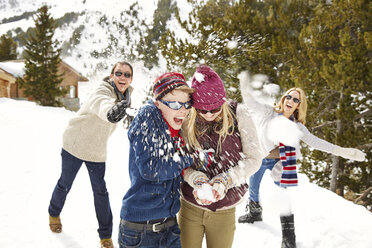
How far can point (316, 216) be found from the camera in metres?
4.15

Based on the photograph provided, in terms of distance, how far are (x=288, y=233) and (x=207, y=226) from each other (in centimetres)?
174

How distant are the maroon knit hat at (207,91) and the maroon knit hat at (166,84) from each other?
14 centimetres

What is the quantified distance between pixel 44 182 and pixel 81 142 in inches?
130

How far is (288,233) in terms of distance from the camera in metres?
3.27

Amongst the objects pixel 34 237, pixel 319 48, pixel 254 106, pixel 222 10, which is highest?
pixel 222 10

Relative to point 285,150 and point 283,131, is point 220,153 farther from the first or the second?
point 283,131

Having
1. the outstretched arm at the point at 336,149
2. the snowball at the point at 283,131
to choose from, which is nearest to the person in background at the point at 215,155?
the snowball at the point at 283,131

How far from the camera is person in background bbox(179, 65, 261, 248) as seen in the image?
1.87 meters

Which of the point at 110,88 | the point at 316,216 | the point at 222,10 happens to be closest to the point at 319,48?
the point at 222,10

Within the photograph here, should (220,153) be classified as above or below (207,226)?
above

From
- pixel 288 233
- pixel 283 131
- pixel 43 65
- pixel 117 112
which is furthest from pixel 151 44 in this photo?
pixel 117 112

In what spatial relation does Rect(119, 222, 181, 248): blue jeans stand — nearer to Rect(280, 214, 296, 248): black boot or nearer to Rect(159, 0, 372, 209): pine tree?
Rect(280, 214, 296, 248): black boot

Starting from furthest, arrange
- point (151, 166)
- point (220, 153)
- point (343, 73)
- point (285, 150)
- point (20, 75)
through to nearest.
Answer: point (20, 75) < point (343, 73) < point (285, 150) < point (220, 153) < point (151, 166)

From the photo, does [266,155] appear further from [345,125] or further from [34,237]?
[345,125]
